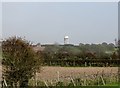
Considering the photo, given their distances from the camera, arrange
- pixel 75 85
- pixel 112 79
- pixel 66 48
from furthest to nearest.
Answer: pixel 66 48
pixel 112 79
pixel 75 85

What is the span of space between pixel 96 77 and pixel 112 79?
132cm

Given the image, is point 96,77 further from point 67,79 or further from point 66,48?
point 66,48

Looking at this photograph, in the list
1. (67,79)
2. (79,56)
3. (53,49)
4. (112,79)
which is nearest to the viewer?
(67,79)

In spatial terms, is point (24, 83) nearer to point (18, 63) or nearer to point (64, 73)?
point (18, 63)

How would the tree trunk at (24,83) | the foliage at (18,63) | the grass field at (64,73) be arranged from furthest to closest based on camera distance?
the grass field at (64,73) → the foliage at (18,63) → the tree trunk at (24,83)

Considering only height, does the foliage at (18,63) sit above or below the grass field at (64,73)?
above

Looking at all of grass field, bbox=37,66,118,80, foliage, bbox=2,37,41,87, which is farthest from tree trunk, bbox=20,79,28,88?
grass field, bbox=37,66,118,80

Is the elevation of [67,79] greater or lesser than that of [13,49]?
lesser

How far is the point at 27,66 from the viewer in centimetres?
1700

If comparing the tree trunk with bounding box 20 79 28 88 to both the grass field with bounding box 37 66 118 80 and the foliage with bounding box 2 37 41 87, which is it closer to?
the foliage with bounding box 2 37 41 87

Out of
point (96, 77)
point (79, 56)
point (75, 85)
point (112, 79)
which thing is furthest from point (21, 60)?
point (79, 56)

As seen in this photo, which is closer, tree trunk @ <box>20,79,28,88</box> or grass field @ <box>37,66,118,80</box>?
tree trunk @ <box>20,79,28,88</box>

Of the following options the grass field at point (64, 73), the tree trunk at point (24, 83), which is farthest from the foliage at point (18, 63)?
the grass field at point (64, 73)

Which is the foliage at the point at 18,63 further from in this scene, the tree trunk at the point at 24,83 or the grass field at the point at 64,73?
the grass field at the point at 64,73
